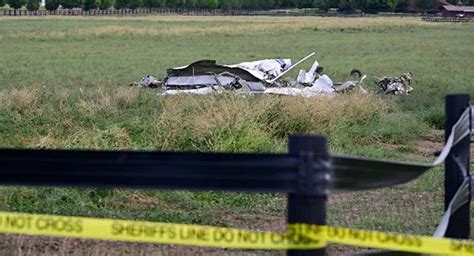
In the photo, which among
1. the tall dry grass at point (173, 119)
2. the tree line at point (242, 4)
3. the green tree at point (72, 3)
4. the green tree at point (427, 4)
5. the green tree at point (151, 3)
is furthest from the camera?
the green tree at point (427, 4)

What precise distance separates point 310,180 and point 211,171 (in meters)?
0.39

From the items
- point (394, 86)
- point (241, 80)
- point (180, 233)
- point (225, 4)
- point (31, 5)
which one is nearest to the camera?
point (180, 233)

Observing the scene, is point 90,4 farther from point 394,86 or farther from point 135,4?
point 394,86

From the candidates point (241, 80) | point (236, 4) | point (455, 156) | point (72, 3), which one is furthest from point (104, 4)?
point (455, 156)

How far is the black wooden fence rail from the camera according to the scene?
3.32m

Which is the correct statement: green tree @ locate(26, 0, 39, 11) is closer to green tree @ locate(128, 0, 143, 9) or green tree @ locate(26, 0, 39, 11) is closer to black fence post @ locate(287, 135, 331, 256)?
green tree @ locate(128, 0, 143, 9)

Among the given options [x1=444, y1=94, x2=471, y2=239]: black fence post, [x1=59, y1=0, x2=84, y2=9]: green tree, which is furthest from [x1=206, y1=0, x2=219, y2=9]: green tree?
[x1=444, y1=94, x2=471, y2=239]: black fence post

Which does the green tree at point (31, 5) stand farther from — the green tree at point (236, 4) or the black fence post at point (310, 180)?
the black fence post at point (310, 180)

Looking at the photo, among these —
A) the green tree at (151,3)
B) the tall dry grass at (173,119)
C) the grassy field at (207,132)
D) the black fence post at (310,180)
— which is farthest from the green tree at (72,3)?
the black fence post at (310,180)

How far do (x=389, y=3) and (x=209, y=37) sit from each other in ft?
293

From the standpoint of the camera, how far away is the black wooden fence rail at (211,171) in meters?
3.32

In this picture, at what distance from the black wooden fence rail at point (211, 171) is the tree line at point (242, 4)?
447 ft

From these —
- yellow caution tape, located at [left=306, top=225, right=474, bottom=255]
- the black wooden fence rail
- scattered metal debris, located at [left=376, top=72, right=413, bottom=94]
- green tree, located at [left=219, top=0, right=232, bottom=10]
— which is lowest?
green tree, located at [left=219, top=0, right=232, bottom=10]

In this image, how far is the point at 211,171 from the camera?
3.43 m
